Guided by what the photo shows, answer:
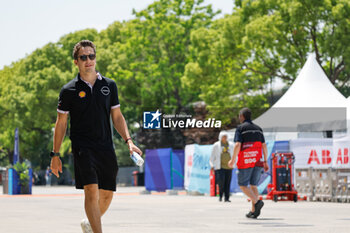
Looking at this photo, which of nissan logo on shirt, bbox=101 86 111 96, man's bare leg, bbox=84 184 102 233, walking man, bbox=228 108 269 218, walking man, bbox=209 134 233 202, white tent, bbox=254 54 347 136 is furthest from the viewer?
white tent, bbox=254 54 347 136

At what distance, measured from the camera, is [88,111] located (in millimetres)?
6938

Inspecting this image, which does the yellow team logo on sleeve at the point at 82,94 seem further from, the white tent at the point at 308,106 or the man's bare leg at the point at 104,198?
the white tent at the point at 308,106

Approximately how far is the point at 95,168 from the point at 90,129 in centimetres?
36

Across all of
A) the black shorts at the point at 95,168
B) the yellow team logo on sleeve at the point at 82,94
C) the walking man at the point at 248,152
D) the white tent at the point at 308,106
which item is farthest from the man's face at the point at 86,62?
the white tent at the point at 308,106

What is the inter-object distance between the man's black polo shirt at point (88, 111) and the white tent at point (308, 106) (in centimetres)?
1908

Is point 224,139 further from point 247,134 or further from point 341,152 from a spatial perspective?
point 247,134

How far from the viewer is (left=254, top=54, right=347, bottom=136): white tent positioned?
2600 centimetres

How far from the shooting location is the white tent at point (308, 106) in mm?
26000

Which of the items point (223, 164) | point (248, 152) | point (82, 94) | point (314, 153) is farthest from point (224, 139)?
point (82, 94)

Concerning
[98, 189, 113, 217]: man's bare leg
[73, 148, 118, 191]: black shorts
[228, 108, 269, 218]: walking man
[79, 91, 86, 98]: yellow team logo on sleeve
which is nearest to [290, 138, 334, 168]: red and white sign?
[228, 108, 269, 218]: walking man

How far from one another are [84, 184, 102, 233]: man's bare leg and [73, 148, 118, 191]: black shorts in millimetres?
62

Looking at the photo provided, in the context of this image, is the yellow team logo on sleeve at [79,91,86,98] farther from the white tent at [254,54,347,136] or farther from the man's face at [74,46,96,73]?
the white tent at [254,54,347,136]

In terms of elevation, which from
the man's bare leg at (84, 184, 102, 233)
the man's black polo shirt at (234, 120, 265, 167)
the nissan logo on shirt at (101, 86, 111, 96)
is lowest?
the man's bare leg at (84, 184, 102, 233)

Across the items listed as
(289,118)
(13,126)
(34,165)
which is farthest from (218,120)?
(34,165)
